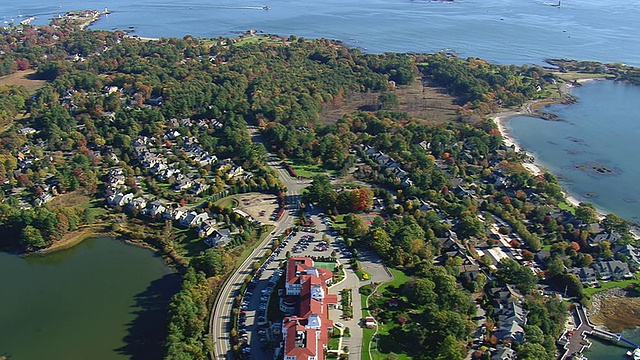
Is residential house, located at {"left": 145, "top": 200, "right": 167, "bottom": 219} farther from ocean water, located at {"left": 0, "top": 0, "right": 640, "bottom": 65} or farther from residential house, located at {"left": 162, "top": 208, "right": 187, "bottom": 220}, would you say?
ocean water, located at {"left": 0, "top": 0, "right": 640, "bottom": 65}

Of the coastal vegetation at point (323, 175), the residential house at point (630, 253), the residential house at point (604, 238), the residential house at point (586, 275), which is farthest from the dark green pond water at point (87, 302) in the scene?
the residential house at point (630, 253)

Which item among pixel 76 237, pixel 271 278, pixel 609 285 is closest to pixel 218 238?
pixel 271 278

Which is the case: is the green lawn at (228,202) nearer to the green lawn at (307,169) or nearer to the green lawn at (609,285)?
the green lawn at (307,169)

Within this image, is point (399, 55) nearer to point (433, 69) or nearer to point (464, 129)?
point (433, 69)

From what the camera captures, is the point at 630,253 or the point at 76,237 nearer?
the point at 630,253

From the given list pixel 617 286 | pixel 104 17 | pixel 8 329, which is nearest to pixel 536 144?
pixel 617 286

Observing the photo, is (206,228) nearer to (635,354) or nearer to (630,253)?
(635,354)
